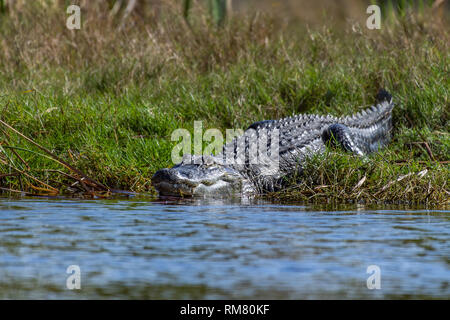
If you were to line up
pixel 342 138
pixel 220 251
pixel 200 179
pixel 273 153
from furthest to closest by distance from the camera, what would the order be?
1. pixel 342 138
2. pixel 273 153
3. pixel 200 179
4. pixel 220 251

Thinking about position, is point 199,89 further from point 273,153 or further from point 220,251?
point 220,251

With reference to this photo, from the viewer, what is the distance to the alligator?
6172 millimetres

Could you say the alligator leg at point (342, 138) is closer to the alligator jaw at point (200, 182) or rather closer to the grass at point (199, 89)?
the grass at point (199, 89)

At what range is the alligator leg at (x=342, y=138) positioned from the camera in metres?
7.32

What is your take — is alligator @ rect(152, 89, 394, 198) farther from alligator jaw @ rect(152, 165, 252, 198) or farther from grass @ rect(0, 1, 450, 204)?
grass @ rect(0, 1, 450, 204)

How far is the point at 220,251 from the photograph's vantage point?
3.68 m

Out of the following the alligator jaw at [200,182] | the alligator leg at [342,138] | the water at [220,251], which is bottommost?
the water at [220,251]

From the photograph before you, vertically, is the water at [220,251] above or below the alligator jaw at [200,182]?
below

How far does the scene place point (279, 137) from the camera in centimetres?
717

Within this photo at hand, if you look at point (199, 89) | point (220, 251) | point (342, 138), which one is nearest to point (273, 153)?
point (342, 138)

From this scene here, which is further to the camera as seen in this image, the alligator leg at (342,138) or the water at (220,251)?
the alligator leg at (342,138)

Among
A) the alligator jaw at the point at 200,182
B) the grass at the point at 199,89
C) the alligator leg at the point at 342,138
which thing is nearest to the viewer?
the alligator jaw at the point at 200,182

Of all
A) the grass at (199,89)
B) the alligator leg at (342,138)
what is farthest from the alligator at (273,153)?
the grass at (199,89)

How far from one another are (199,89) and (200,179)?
281 cm
